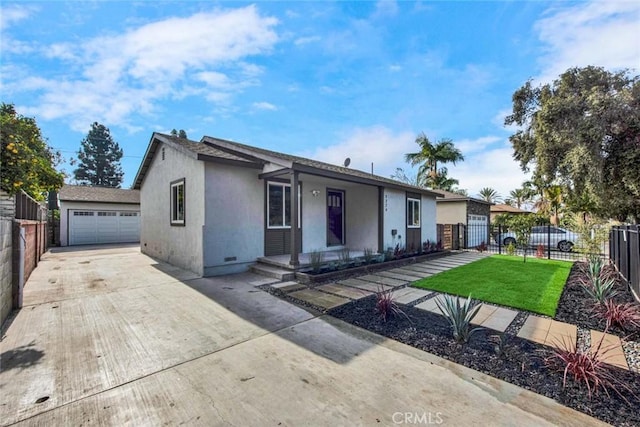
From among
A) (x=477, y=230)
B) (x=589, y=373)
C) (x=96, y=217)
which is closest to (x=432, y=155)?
(x=477, y=230)

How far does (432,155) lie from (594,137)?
1650 centimetres

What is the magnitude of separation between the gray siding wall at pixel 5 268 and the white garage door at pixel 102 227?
575 inches

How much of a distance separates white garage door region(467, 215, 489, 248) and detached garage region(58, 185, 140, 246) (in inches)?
827

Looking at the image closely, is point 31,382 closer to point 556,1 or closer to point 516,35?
point 556,1

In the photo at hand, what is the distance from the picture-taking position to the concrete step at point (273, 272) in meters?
7.23

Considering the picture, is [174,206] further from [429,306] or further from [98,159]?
[98,159]

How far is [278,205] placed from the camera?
30.3 feet

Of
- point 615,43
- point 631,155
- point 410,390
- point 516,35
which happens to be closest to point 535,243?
point 631,155

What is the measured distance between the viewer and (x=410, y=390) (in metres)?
2.72

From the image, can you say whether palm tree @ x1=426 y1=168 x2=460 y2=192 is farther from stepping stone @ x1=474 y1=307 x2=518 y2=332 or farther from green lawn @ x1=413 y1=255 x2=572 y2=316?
stepping stone @ x1=474 y1=307 x2=518 y2=332

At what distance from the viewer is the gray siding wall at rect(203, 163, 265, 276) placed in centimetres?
762

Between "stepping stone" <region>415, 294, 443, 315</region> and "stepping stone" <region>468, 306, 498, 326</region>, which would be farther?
"stepping stone" <region>415, 294, 443, 315</region>

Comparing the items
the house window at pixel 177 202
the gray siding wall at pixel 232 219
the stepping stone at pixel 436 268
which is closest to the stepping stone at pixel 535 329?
the stepping stone at pixel 436 268

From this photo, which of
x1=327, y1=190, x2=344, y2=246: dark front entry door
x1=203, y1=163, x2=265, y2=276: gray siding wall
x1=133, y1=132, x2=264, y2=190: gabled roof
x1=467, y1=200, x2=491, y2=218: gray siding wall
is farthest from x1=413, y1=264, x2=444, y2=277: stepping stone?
x1=467, y1=200, x2=491, y2=218: gray siding wall
